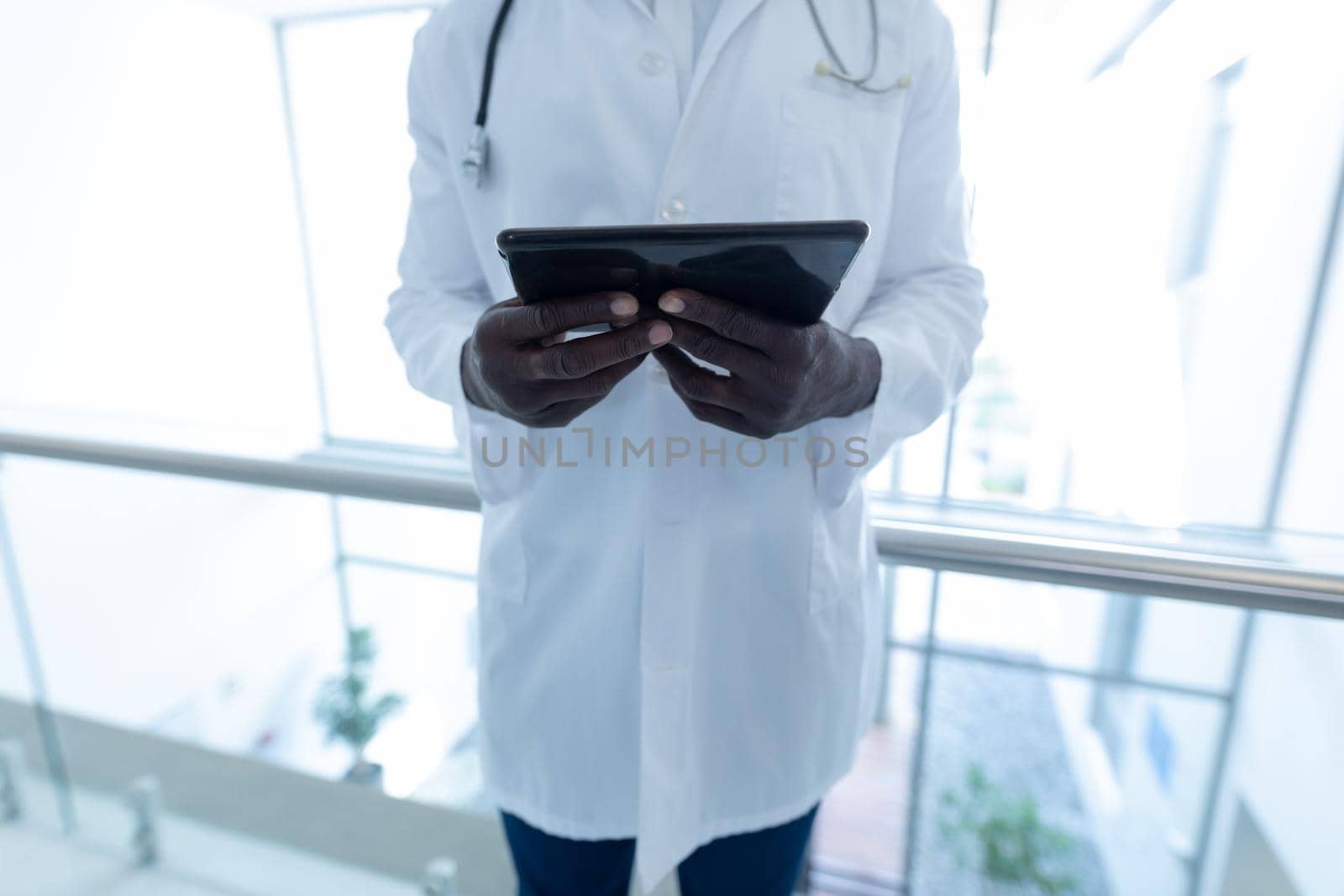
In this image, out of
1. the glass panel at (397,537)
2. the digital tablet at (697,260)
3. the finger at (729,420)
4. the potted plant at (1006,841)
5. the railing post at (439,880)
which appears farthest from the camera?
the glass panel at (397,537)

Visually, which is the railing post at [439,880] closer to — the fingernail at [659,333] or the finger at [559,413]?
the finger at [559,413]

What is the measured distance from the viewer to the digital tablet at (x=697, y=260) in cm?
39

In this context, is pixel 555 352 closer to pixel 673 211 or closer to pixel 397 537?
pixel 673 211

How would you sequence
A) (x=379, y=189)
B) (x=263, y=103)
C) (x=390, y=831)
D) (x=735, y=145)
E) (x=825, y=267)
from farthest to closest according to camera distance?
(x=379, y=189)
(x=263, y=103)
(x=390, y=831)
(x=735, y=145)
(x=825, y=267)

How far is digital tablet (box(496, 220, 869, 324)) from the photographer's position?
0.39 metres

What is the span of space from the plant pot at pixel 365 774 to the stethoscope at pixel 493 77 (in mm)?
941

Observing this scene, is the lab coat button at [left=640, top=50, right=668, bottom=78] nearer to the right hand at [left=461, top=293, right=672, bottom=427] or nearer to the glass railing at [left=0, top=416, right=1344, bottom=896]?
the right hand at [left=461, top=293, right=672, bottom=427]

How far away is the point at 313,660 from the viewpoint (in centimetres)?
624

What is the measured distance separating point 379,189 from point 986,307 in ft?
22.9

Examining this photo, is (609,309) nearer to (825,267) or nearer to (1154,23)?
(825,267)

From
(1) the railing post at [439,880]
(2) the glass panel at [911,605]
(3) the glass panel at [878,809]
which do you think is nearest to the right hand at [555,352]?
(1) the railing post at [439,880]

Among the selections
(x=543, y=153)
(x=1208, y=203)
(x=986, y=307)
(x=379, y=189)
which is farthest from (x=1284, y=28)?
(x=379, y=189)

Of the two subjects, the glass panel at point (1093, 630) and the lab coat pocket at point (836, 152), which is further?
the glass panel at point (1093, 630)

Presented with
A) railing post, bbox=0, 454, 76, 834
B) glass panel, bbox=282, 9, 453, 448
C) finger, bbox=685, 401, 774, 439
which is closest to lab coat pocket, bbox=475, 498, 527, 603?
finger, bbox=685, 401, 774, 439
